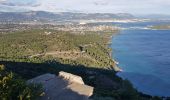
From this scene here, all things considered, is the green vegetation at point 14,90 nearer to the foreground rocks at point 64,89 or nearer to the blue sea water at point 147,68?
the foreground rocks at point 64,89

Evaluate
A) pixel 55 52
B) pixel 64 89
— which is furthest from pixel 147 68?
pixel 64 89

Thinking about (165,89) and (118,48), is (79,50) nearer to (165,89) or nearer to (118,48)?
(118,48)

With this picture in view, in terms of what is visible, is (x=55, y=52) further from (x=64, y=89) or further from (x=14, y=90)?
(x=14, y=90)

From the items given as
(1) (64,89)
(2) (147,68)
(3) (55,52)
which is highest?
(1) (64,89)

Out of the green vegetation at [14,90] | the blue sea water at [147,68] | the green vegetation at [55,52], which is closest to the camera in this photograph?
the green vegetation at [14,90]

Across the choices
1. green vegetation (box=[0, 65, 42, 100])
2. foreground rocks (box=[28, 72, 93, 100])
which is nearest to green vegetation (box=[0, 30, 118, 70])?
foreground rocks (box=[28, 72, 93, 100])

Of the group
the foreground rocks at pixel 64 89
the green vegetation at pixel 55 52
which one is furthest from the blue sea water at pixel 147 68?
the foreground rocks at pixel 64 89

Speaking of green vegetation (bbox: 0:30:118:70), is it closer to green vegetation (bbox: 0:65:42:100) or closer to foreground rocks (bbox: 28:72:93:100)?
foreground rocks (bbox: 28:72:93:100)

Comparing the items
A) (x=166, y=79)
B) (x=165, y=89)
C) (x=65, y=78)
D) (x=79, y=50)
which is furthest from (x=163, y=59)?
(x=65, y=78)

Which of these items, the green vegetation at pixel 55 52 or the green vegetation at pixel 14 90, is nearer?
the green vegetation at pixel 14 90
